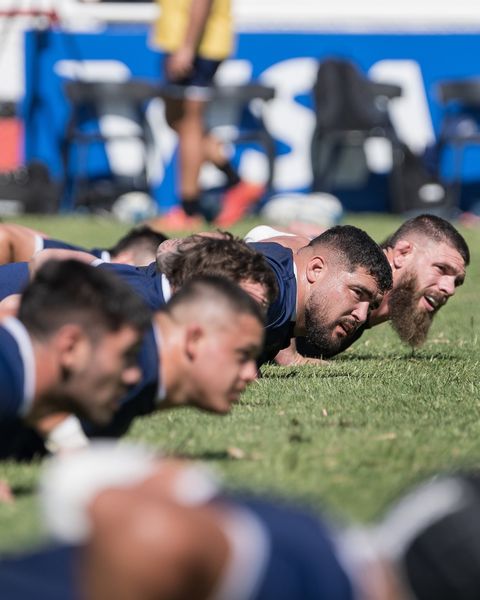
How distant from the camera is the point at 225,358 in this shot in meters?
4.03

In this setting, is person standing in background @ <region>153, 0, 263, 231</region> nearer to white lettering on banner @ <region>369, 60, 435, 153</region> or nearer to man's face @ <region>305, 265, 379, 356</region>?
white lettering on banner @ <region>369, 60, 435, 153</region>

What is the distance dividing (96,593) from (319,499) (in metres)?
1.61

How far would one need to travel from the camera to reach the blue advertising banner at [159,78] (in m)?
16.5

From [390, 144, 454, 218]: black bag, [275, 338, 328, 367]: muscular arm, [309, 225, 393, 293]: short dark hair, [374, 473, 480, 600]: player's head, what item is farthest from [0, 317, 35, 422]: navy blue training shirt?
[390, 144, 454, 218]: black bag

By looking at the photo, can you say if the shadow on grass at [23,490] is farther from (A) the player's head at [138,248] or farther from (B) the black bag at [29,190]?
(B) the black bag at [29,190]

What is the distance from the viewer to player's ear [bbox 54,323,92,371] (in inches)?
146

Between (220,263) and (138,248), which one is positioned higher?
(220,263)

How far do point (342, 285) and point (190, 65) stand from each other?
707 centimetres

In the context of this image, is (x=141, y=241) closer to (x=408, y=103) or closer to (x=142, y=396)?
(x=142, y=396)

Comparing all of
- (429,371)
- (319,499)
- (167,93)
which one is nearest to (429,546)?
(319,499)

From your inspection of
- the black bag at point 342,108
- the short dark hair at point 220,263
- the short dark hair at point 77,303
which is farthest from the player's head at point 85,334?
the black bag at point 342,108

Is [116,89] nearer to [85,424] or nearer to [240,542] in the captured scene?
[85,424]

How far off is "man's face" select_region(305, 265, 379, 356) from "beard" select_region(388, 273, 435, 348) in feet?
2.30

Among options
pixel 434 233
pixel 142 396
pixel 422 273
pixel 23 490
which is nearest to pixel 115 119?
pixel 434 233
